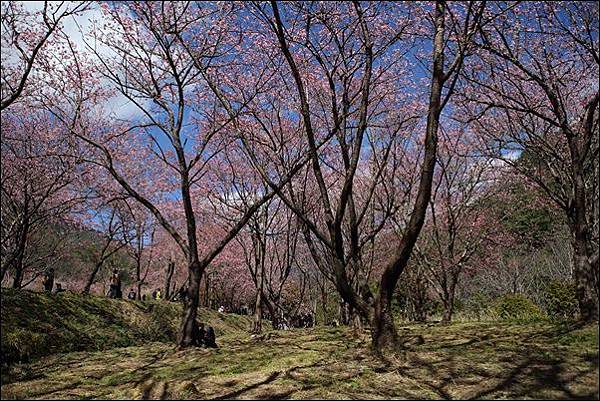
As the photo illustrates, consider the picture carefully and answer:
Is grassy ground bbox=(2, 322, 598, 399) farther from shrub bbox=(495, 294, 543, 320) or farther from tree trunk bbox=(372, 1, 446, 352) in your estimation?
shrub bbox=(495, 294, 543, 320)

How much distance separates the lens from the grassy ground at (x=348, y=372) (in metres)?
5.05

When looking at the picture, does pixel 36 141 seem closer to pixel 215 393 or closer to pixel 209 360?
pixel 209 360

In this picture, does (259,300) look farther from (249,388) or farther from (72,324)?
(249,388)

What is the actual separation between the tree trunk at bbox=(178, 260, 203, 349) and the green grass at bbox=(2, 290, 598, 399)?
1.48ft

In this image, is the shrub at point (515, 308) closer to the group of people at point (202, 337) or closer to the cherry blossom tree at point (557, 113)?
the cherry blossom tree at point (557, 113)

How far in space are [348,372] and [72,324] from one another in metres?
8.59

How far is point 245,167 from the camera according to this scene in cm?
1758

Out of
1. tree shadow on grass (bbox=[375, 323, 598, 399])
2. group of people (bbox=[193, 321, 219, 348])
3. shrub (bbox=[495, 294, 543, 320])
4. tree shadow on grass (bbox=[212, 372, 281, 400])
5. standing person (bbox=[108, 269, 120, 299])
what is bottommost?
tree shadow on grass (bbox=[212, 372, 281, 400])

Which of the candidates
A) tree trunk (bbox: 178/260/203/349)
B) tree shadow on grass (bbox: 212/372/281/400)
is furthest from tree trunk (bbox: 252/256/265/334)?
tree shadow on grass (bbox: 212/372/281/400)

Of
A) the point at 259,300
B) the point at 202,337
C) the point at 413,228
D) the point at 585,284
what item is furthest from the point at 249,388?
the point at 259,300

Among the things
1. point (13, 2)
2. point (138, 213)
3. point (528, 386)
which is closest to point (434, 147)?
point (528, 386)

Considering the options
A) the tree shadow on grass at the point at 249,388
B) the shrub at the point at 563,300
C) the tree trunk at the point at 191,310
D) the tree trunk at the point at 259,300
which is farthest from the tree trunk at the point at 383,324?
the shrub at the point at 563,300

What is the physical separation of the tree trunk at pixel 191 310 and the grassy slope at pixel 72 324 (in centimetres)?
298

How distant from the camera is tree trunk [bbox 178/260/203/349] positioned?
899 centimetres
